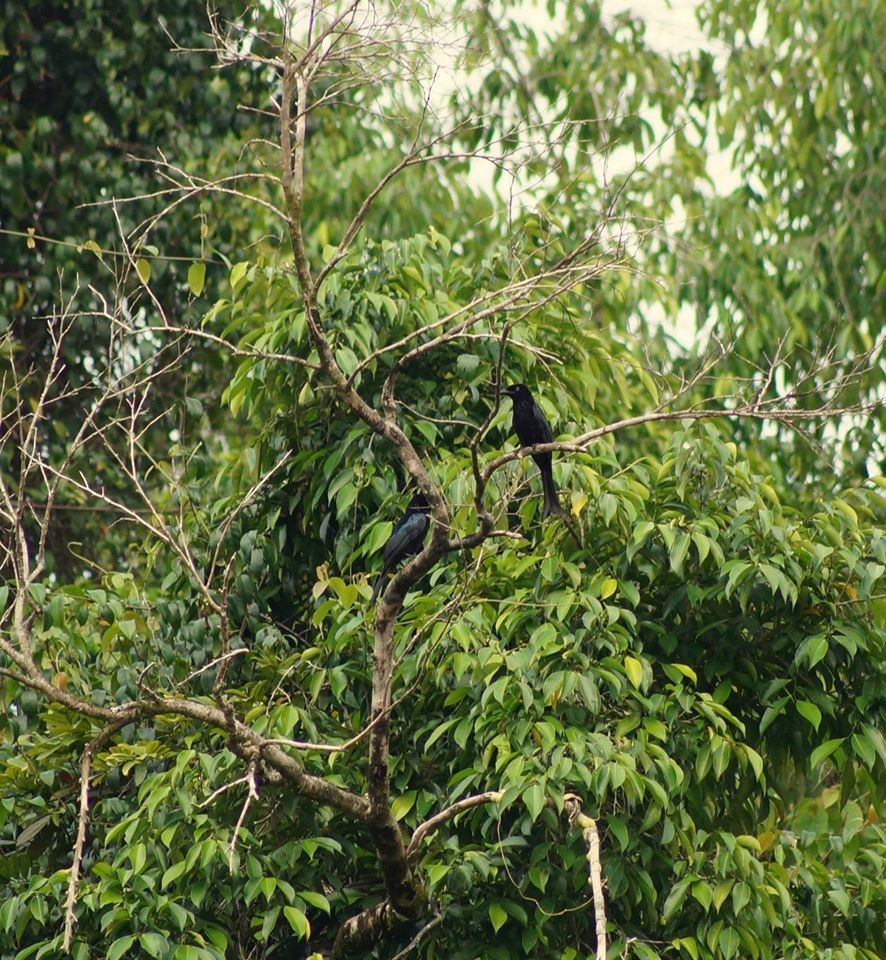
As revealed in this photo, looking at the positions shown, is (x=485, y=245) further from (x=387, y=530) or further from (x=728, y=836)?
(x=728, y=836)

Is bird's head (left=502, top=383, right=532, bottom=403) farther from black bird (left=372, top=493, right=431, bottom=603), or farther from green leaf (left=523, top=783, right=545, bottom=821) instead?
green leaf (left=523, top=783, right=545, bottom=821)

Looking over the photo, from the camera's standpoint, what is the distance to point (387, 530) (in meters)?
5.40

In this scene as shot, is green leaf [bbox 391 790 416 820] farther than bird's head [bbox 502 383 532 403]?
No

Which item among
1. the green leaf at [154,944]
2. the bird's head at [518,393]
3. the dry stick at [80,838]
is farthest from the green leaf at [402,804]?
the bird's head at [518,393]

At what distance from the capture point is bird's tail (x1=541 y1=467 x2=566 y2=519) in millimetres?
5348

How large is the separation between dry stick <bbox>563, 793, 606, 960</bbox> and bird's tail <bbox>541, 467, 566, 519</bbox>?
1.16 meters

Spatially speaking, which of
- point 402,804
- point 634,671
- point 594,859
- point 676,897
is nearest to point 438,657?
point 402,804

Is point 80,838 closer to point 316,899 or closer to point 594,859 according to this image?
point 316,899

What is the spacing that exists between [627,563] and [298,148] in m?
1.65

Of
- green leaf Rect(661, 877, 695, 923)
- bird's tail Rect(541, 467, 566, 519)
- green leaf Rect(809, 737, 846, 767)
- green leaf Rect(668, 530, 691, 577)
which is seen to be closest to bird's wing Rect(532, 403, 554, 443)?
bird's tail Rect(541, 467, 566, 519)

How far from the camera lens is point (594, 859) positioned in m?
3.93

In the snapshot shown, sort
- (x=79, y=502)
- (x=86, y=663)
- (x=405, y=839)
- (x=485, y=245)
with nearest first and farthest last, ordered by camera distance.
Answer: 1. (x=405, y=839)
2. (x=86, y=663)
3. (x=79, y=502)
4. (x=485, y=245)

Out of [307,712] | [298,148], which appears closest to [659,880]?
[307,712]

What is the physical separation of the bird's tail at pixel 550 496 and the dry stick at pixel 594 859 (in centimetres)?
116
